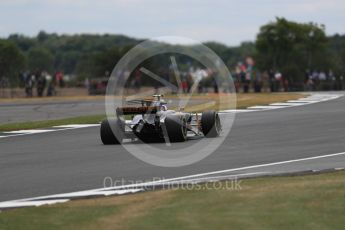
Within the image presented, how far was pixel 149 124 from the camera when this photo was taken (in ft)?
56.1

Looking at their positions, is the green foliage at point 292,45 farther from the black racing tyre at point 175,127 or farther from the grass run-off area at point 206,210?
the grass run-off area at point 206,210

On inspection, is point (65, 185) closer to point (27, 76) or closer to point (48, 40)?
point (27, 76)

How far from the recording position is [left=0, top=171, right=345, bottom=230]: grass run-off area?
901 cm

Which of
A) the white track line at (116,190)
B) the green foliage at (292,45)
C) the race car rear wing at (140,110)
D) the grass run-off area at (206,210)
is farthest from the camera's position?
the green foliage at (292,45)

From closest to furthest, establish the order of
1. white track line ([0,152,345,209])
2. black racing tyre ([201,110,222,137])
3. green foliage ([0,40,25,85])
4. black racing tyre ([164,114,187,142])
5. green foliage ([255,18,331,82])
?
white track line ([0,152,345,209]) → black racing tyre ([164,114,187,142]) → black racing tyre ([201,110,222,137]) → green foliage ([0,40,25,85]) → green foliage ([255,18,331,82])

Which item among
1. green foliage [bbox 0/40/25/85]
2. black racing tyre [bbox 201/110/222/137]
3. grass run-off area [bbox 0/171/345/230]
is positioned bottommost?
grass run-off area [bbox 0/171/345/230]

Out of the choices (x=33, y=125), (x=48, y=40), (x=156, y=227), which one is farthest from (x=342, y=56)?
(x=48, y=40)

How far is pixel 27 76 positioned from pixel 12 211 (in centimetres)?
3961

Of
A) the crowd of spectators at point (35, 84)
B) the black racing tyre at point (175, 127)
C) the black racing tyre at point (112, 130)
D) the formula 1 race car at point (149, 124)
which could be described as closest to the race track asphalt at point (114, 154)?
the black racing tyre at point (112, 130)

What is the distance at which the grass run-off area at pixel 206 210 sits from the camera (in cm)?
901

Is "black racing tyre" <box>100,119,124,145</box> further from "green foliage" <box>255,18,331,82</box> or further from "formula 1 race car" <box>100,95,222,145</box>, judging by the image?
"green foliage" <box>255,18,331,82</box>

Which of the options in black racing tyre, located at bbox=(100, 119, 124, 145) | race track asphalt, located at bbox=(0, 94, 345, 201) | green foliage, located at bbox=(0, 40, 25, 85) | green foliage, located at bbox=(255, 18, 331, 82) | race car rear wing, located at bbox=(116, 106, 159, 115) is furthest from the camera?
green foliage, located at bbox=(255, 18, 331, 82)

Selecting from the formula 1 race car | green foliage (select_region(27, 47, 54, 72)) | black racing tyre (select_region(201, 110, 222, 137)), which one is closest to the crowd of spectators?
black racing tyre (select_region(201, 110, 222, 137))

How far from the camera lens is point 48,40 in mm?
164125
